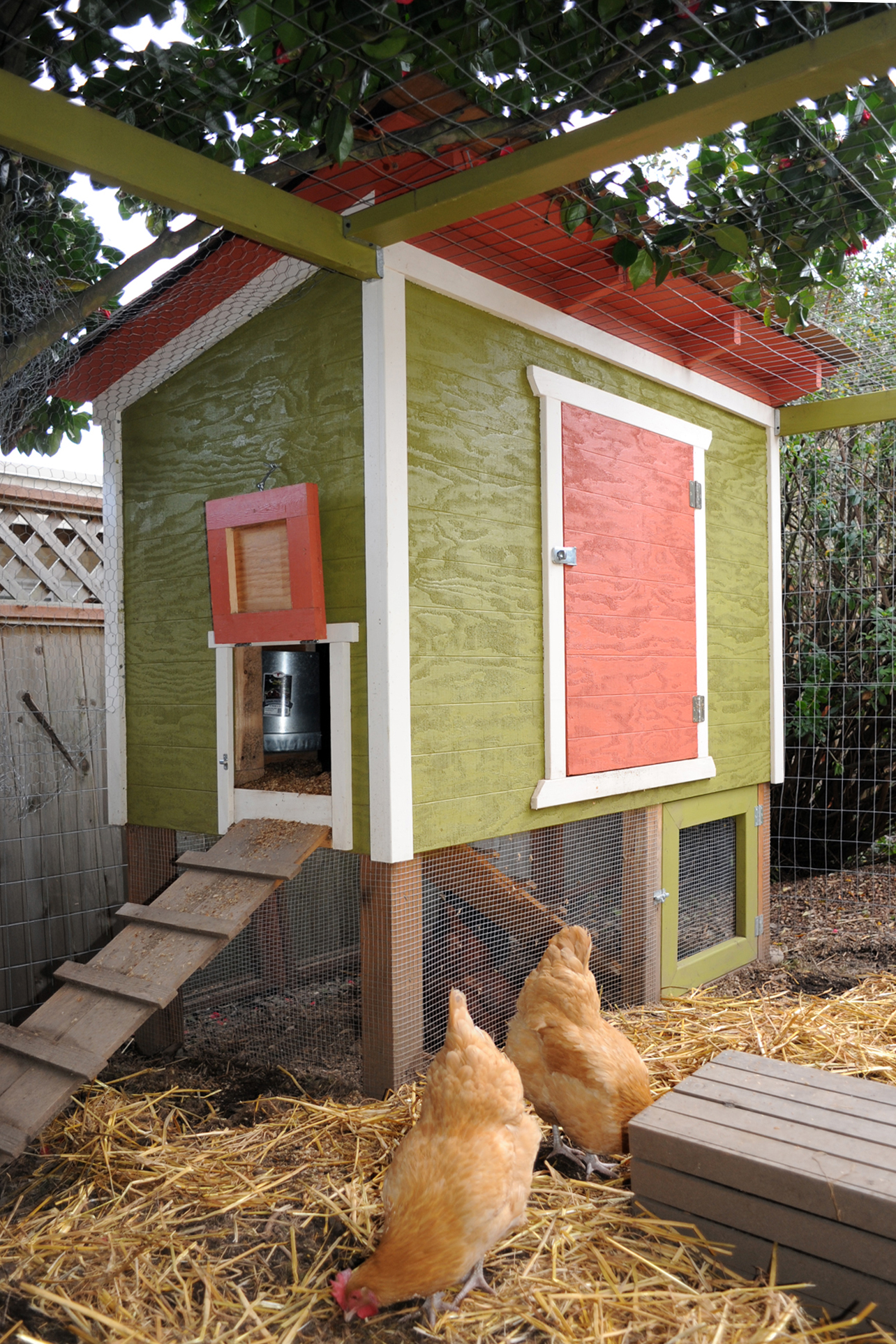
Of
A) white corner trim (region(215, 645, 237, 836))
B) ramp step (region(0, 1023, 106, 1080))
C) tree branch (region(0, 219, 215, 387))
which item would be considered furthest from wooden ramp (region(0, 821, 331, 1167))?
tree branch (region(0, 219, 215, 387))

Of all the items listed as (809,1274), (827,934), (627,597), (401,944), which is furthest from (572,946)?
(827,934)

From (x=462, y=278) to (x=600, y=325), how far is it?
81cm

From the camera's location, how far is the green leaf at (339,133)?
2201 mm

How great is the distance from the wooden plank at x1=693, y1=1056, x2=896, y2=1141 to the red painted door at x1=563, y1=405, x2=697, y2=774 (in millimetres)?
1201

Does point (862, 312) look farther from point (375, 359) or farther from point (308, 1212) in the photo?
point (308, 1212)

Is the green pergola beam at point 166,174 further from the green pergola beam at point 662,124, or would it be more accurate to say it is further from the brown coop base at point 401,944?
the brown coop base at point 401,944

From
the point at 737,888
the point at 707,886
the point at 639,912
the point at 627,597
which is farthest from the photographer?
the point at 737,888

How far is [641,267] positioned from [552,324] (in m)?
0.47

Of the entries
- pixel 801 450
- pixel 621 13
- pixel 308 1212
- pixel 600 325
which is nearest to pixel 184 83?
pixel 621 13

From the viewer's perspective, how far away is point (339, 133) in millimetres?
2213

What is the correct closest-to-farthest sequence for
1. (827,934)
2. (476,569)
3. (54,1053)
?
(54,1053) → (476,569) → (827,934)

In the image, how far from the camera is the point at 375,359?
2771 mm

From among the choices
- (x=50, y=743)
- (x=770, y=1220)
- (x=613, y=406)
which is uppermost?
(x=613, y=406)

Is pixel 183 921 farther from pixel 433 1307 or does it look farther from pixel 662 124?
pixel 662 124
